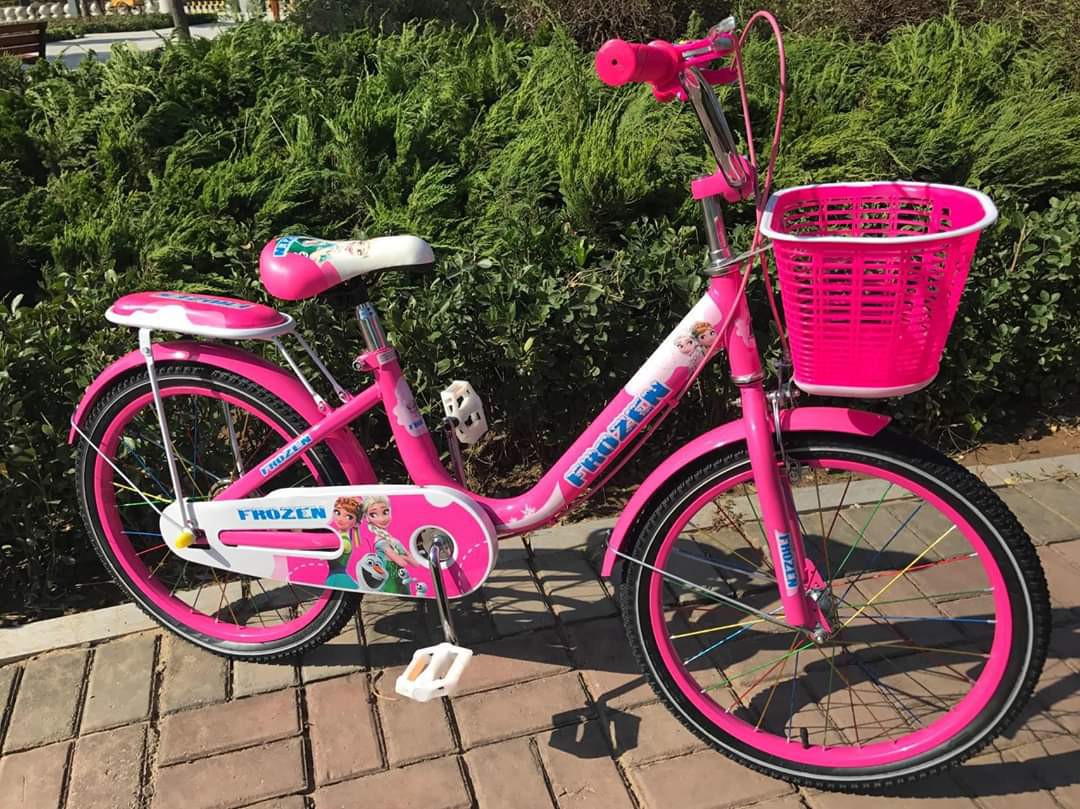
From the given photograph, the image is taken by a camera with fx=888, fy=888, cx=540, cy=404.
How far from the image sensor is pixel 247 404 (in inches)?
88.8

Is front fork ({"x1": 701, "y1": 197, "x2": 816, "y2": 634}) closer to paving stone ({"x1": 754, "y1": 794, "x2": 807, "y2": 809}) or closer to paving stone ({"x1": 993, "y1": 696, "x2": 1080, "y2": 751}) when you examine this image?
paving stone ({"x1": 754, "y1": 794, "x2": 807, "y2": 809})

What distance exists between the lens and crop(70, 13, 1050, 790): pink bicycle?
1625mm

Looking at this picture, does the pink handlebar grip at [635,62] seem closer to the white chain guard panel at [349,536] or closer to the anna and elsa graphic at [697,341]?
the anna and elsa graphic at [697,341]

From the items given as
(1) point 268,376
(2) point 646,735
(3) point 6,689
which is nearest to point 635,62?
(1) point 268,376

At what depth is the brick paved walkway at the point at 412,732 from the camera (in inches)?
82.1

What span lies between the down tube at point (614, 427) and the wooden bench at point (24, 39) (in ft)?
26.3

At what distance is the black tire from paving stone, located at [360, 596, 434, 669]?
0.16 metres

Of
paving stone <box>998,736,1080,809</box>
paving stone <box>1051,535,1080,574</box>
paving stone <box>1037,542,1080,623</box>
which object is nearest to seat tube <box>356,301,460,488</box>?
paving stone <box>998,736,1080,809</box>

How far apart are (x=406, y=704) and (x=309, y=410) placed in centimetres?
82

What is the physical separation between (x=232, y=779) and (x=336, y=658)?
1.47 feet

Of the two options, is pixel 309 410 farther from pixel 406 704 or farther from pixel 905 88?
pixel 905 88

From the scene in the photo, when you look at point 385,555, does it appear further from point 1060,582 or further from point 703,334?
point 1060,582

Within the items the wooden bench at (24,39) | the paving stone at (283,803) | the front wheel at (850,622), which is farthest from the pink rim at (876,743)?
the wooden bench at (24,39)

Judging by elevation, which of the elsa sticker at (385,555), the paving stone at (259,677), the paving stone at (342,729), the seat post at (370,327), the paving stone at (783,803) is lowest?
the paving stone at (783,803)
